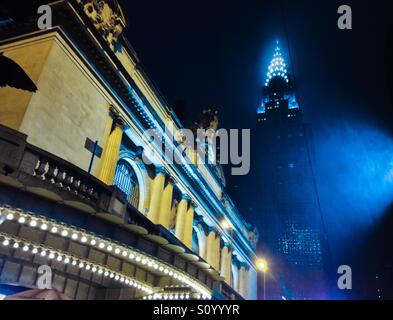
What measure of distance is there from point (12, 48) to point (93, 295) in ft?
47.0

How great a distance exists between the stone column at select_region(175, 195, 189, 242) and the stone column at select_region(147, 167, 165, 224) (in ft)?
12.2

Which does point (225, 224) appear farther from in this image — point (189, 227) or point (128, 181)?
point (128, 181)

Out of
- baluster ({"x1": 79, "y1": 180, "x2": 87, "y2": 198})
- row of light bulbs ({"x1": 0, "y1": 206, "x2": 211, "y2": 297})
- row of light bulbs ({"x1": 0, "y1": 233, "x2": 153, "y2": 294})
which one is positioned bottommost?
row of light bulbs ({"x1": 0, "y1": 233, "x2": 153, "y2": 294})

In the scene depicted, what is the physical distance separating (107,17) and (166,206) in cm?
1434

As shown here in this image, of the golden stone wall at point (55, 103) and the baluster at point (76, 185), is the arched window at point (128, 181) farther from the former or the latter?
the baluster at point (76, 185)

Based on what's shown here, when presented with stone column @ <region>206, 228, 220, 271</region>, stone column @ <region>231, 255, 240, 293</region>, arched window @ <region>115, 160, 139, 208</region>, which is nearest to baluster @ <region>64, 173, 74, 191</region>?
arched window @ <region>115, 160, 139, 208</region>

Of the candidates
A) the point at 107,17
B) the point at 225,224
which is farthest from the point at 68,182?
the point at 225,224

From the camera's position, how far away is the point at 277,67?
376 feet

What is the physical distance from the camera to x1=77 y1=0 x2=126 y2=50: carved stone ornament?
20234 millimetres

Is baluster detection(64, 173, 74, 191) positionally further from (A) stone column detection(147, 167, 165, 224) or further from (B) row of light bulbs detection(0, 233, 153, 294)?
(A) stone column detection(147, 167, 165, 224)

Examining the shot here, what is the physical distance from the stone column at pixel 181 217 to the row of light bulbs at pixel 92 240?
1209 centimetres

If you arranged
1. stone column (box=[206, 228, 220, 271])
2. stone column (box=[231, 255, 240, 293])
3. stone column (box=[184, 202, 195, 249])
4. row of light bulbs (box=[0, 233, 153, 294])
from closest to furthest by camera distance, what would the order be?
row of light bulbs (box=[0, 233, 153, 294]) → stone column (box=[184, 202, 195, 249]) → stone column (box=[206, 228, 220, 271]) → stone column (box=[231, 255, 240, 293])
